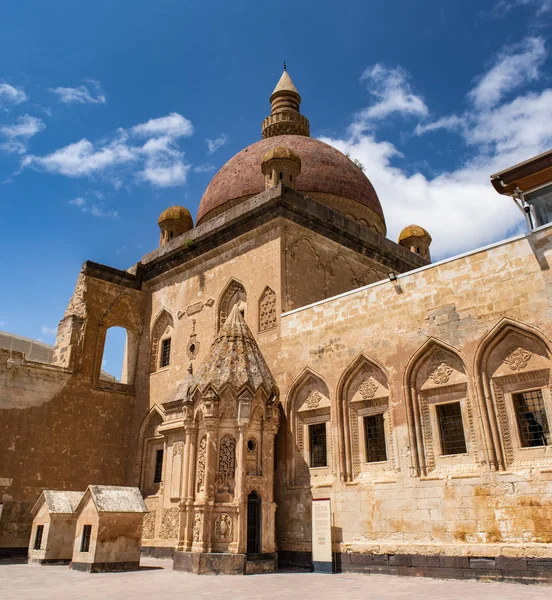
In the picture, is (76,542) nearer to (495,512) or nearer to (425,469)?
(425,469)

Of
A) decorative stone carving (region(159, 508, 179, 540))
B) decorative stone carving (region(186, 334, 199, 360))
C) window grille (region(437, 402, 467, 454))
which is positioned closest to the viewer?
window grille (region(437, 402, 467, 454))

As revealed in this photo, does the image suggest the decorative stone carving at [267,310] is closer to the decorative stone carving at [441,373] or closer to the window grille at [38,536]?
the decorative stone carving at [441,373]

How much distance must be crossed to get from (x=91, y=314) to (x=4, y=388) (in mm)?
3539

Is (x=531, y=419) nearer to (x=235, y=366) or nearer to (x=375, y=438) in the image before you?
(x=375, y=438)

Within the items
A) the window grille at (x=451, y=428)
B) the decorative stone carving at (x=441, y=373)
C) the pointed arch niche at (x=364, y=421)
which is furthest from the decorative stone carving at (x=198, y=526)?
the decorative stone carving at (x=441, y=373)

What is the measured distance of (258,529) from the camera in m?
10.9

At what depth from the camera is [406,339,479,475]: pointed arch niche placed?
984 centimetres

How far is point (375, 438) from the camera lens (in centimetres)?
1120

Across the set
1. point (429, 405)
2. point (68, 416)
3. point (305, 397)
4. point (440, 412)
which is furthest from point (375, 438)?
point (68, 416)

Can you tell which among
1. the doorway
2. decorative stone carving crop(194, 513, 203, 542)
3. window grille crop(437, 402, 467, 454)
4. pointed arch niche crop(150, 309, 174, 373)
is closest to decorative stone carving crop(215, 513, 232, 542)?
decorative stone carving crop(194, 513, 203, 542)

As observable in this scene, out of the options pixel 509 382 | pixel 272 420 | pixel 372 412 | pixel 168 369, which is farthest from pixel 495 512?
pixel 168 369

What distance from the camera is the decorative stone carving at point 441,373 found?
1031 centimetres

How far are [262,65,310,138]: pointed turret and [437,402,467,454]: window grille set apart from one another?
14924 millimetres

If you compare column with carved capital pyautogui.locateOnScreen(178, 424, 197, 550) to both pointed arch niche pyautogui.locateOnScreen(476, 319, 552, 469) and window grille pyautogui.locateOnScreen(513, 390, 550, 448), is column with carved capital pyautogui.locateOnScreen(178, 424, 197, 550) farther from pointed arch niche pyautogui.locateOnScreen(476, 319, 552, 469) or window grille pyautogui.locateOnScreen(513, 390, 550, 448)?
window grille pyautogui.locateOnScreen(513, 390, 550, 448)
